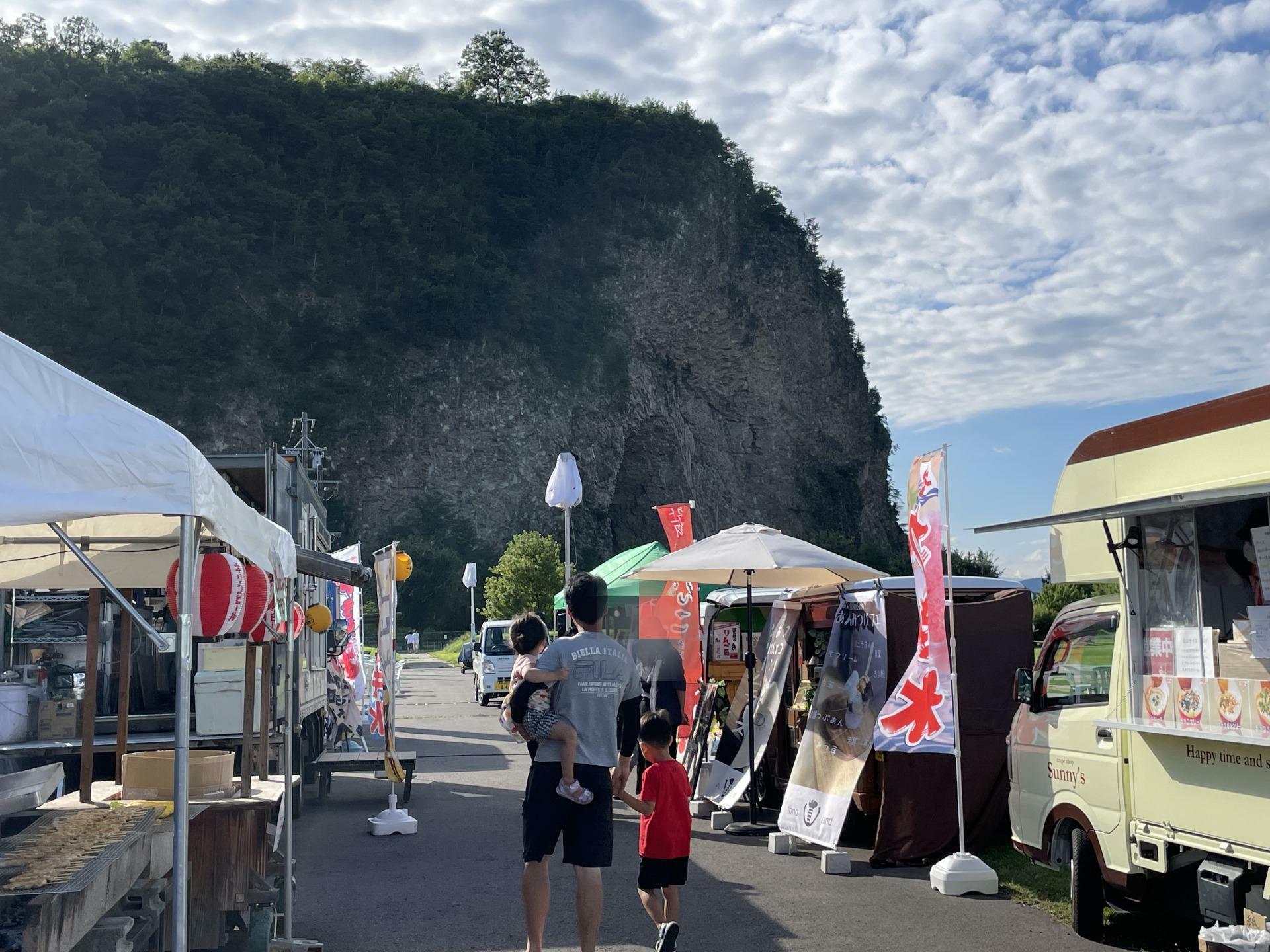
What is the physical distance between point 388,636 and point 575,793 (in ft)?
24.2

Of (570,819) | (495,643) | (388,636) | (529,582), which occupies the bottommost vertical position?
(570,819)

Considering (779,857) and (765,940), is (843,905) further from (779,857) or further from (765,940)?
(779,857)

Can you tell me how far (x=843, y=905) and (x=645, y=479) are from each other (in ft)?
211

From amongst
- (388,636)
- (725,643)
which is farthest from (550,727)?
(725,643)

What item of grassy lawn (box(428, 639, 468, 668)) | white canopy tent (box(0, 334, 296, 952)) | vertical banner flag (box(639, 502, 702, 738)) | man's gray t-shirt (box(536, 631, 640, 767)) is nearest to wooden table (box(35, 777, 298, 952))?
white canopy tent (box(0, 334, 296, 952))

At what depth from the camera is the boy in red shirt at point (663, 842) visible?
6.20m

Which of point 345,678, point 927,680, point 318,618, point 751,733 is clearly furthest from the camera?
point 345,678

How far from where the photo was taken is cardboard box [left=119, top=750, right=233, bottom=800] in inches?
253

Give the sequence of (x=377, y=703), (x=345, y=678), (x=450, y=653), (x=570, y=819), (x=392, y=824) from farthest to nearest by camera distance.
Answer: (x=450, y=653) < (x=377, y=703) < (x=345, y=678) < (x=392, y=824) < (x=570, y=819)

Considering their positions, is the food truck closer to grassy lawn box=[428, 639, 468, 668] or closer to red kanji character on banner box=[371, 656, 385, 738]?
red kanji character on banner box=[371, 656, 385, 738]

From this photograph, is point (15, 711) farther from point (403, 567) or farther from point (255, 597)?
point (403, 567)

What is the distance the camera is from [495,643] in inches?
1000

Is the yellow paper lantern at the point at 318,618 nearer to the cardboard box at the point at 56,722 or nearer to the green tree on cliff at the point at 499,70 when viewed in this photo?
the cardboard box at the point at 56,722

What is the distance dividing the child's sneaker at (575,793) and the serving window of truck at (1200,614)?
9.41ft
